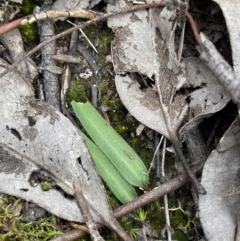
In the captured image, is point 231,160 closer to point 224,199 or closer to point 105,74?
point 224,199

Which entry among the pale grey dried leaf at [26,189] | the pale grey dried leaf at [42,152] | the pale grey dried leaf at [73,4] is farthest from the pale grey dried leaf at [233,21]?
the pale grey dried leaf at [26,189]

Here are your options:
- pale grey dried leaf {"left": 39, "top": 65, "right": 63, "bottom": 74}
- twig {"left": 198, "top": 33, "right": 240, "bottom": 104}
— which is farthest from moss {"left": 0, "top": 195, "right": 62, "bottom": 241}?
twig {"left": 198, "top": 33, "right": 240, "bottom": 104}

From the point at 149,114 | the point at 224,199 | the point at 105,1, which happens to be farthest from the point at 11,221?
the point at 105,1

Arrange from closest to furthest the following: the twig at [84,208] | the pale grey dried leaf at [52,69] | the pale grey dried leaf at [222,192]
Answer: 1. the twig at [84,208]
2. the pale grey dried leaf at [222,192]
3. the pale grey dried leaf at [52,69]

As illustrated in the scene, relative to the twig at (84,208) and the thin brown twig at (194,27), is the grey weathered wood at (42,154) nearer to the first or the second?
the twig at (84,208)

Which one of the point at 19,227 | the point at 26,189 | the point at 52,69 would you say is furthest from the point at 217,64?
the point at 19,227

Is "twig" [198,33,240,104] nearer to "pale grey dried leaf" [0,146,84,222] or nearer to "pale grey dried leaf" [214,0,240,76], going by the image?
"pale grey dried leaf" [214,0,240,76]
